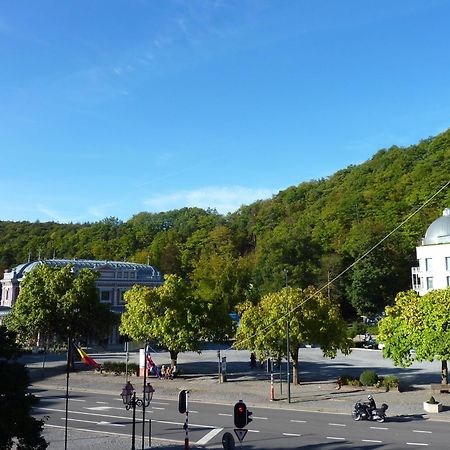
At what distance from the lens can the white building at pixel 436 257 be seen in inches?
2569

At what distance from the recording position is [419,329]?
31.5 meters

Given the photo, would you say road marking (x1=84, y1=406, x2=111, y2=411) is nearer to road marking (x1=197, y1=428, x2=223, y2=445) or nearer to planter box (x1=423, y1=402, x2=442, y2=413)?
road marking (x1=197, y1=428, x2=223, y2=445)

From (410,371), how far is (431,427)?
1899 cm

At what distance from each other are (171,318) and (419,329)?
17.5m

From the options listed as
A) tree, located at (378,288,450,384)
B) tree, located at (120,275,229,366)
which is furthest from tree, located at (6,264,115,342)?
tree, located at (378,288,450,384)

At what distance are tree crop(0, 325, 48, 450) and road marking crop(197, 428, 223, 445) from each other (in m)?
9.11

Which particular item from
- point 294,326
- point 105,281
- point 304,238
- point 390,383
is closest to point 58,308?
Result: point 294,326

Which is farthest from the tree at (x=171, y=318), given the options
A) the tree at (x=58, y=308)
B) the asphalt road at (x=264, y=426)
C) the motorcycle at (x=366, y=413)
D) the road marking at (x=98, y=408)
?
the motorcycle at (x=366, y=413)

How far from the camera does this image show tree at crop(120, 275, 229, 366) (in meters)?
39.3

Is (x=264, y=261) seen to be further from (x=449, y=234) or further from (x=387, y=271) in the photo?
(x=449, y=234)

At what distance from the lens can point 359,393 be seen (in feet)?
107

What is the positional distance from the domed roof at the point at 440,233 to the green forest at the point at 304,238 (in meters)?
9.24

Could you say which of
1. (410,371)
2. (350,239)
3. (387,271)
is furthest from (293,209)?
(410,371)

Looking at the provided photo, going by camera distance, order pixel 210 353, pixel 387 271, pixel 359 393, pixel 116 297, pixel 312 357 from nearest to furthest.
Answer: pixel 359 393, pixel 312 357, pixel 210 353, pixel 116 297, pixel 387 271
